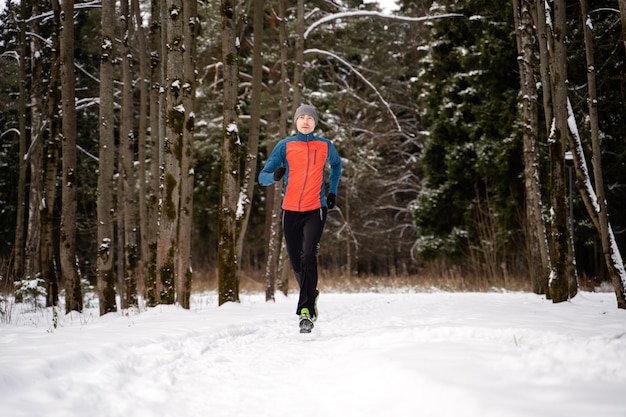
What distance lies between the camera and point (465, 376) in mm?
2707

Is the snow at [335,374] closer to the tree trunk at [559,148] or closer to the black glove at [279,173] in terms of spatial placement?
the black glove at [279,173]

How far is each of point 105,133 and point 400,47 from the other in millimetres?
19964

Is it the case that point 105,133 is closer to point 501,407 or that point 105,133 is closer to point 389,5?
point 501,407

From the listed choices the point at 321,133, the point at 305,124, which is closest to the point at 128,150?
the point at 305,124

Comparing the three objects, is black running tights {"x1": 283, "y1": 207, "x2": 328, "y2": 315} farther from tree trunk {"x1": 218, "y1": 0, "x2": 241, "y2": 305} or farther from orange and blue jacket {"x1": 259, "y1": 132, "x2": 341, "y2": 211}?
tree trunk {"x1": 218, "y1": 0, "x2": 241, "y2": 305}

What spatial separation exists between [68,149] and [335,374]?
23.7 feet

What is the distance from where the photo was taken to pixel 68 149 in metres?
8.74

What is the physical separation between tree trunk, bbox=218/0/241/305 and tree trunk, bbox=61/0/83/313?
2633 millimetres

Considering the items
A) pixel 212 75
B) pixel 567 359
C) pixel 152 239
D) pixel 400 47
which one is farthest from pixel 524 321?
pixel 400 47

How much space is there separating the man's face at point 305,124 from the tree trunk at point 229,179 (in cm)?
293

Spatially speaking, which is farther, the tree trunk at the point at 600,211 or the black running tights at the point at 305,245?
the tree trunk at the point at 600,211

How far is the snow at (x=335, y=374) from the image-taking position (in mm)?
2377

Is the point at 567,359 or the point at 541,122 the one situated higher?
the point at 541,122

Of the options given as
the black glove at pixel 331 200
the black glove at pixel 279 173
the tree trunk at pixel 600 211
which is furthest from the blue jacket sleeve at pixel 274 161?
the tree trunk at pixel 600 211
